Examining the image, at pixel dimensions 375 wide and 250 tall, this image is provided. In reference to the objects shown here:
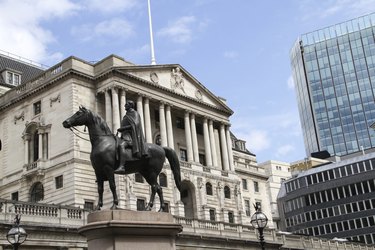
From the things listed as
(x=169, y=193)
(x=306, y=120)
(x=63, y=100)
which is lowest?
(x=169, y=193)

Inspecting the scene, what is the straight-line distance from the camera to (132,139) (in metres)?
15.8

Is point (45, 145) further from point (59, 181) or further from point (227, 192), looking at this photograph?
point (227, 192)

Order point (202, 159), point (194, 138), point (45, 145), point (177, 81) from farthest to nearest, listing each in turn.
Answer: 1. point (202, 159)
2. point (194, 138)
3. point (177, 81)
4. point (45, 145)

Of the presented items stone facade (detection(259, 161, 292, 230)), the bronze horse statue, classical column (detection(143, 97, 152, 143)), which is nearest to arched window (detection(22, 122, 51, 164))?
classical column (detection(143, 97, 152, 143))

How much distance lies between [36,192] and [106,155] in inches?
1652

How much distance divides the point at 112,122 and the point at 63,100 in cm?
518

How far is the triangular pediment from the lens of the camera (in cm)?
5894

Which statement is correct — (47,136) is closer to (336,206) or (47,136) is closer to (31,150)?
(31,150)

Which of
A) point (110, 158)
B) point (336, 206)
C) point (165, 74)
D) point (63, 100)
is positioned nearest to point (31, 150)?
point (63, 100)

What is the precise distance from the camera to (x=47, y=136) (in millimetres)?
55406

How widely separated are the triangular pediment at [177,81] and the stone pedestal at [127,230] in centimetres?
4285

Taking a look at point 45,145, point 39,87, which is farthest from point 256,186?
point 39,87

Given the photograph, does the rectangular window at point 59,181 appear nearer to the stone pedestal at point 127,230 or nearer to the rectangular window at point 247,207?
the rectangular window at point 247,207

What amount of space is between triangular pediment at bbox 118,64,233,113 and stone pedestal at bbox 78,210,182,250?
42848 mm
